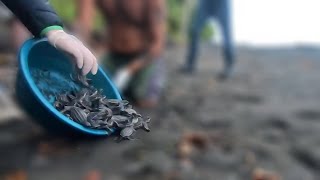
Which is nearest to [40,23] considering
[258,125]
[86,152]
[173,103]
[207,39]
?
[86,152]

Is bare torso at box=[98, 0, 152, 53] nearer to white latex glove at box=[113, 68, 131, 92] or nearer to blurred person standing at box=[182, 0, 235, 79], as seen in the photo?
white latex glove at box=[113, 68, 131, 92]

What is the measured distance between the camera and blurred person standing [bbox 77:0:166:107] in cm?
224

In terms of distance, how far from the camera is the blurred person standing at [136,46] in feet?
7.34

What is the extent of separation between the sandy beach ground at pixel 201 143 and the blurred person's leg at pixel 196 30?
148 millimetres

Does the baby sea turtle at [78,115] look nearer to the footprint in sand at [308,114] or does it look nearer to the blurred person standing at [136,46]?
the blurred person standing at [136,46]

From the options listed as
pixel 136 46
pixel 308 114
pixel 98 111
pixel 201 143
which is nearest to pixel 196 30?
pixel 136 46

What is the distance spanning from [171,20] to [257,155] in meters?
1.64

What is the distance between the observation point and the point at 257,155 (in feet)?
6.40

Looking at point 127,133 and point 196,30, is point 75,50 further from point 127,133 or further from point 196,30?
point 196,30

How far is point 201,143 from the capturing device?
80.3 inches

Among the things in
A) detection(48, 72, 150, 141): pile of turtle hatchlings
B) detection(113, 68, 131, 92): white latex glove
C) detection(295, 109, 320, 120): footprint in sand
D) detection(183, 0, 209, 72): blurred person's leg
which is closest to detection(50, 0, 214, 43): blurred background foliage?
detection(183, 0, 209, 72): blurred person's leg

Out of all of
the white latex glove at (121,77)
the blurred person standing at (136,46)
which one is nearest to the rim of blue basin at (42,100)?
the blurred person standing at (136,46)

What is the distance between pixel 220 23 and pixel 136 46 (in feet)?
1.78

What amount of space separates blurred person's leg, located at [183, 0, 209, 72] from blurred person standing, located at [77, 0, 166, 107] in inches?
15.0
